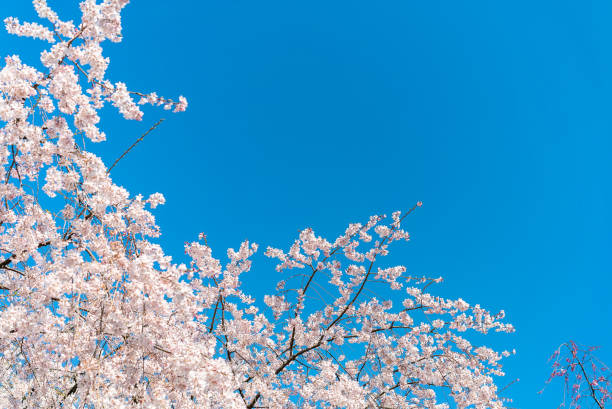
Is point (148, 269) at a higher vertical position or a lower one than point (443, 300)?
lower

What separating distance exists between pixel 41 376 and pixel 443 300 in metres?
7.97

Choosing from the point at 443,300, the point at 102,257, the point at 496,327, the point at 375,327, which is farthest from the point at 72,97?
the point at 496,327

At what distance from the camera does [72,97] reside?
4.84 m

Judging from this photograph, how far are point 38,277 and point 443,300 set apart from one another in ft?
26.4

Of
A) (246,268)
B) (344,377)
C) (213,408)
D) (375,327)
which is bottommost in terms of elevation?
(213,408)

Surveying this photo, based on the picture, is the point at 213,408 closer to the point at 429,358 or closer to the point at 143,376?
the point at 143,376

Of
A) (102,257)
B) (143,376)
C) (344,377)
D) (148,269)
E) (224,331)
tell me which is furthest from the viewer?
(224,331)

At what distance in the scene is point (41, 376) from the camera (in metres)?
5.46

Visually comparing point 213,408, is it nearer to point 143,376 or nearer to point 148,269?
point 143,376

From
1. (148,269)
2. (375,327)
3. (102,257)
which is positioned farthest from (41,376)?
(375,327)

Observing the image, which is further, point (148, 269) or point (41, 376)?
point (41, 376)

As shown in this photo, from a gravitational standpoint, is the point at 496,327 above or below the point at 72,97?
above

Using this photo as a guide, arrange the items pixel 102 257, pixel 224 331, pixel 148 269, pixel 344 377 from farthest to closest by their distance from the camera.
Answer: pixel 224 331, pixel 344 377, pixel 102 257, pixel 148 269

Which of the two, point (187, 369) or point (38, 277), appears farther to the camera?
point (38, 277)
